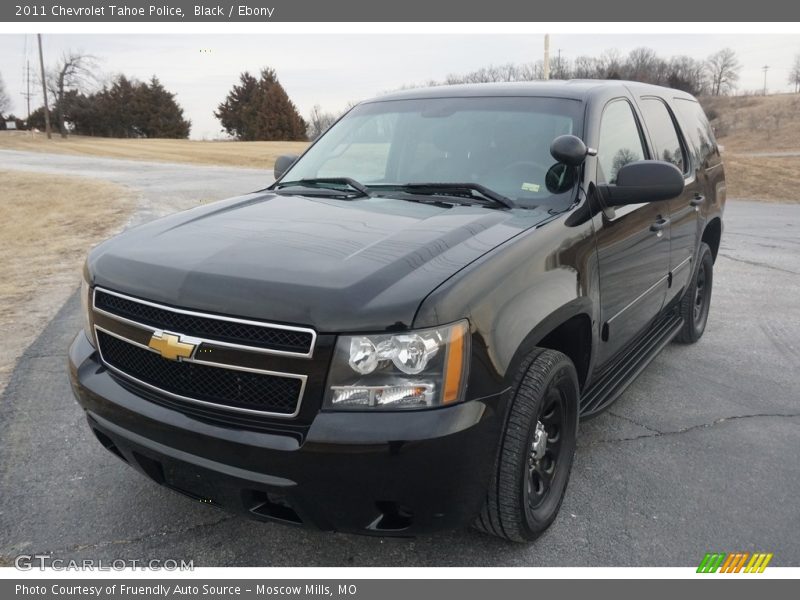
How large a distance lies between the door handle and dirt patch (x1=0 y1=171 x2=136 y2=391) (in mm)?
4217

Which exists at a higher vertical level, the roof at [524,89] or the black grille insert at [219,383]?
the roof at [524,89]

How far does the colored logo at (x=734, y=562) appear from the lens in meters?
2.69

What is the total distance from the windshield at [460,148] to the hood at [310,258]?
334mm

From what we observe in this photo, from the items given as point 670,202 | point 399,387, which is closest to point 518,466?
point 399,387

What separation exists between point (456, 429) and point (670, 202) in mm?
2782

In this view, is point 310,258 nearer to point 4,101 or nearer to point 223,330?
point 223,330

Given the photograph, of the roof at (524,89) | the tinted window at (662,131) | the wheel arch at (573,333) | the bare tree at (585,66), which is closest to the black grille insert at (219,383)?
the wheel arch at (573,333)

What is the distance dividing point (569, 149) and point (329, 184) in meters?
1.33

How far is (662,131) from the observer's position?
452cm

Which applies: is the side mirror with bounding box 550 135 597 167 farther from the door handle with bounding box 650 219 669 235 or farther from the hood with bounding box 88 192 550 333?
the door handle with bounding box 650 219 669 235

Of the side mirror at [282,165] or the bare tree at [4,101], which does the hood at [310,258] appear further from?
the bare tree at [4,101]

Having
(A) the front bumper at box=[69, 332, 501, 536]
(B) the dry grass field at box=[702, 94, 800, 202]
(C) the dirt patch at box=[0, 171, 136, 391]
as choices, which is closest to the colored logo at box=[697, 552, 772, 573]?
(A) the front bumper at box=[69, 332, 501, 536]

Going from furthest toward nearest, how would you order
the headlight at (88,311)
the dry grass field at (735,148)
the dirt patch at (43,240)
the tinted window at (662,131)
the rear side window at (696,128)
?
the dry grass field at (735,148), the dirt patch at (43,240), the rear side window at (696,128), the tinted window at (662,131), the headlight at (88,311)

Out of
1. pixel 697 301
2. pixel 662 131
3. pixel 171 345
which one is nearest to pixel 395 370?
pixel 171 345
